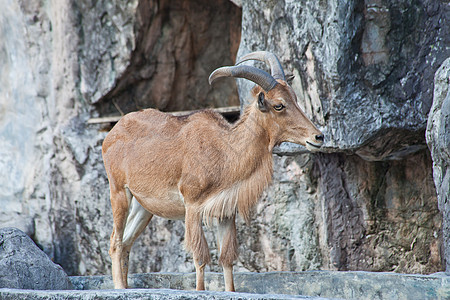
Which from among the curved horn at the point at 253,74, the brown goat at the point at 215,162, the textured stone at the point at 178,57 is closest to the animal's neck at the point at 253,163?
the brown goat at the point at 215,162

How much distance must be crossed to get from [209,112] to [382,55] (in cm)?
231

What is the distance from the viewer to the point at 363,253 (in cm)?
861

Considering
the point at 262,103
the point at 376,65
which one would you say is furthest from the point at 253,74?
the point at 376,65

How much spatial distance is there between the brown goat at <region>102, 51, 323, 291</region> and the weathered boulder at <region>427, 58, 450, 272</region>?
1156 mm

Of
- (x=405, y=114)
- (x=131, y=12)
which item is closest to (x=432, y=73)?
(x=405, y=114)

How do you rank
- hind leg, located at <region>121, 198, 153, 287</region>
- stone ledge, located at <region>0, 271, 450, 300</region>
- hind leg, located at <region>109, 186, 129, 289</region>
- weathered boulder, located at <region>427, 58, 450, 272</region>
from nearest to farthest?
1. stone ledge, located at <region>0, 271, 450, 300</region>
2. weathered boulder, located at <region>427, 58, 450, 272</region>
3. hind leg, located at <region>109, 186, 129, 289</region>
4. hind leg, located at <region>121, 198, 153, 287</region>

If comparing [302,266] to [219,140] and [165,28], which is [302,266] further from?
[165,28]

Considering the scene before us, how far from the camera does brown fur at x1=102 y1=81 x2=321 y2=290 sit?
6.13 meters

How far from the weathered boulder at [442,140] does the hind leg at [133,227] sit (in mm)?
3277

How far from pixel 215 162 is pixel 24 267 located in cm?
236

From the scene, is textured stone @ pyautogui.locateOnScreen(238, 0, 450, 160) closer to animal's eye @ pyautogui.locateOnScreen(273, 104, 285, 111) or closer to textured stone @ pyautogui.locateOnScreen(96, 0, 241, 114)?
animal's eye @ pyautogui.locateOnScreen(273, 104, 285, 111)

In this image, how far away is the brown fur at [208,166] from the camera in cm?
613

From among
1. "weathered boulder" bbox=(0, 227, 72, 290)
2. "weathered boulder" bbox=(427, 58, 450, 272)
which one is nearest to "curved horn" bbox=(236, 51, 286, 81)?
"weathered boulder" bbox=(427, 58, 450, 272)

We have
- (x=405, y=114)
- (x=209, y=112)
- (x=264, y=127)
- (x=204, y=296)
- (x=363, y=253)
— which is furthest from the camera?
(x=363, y=253)
